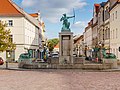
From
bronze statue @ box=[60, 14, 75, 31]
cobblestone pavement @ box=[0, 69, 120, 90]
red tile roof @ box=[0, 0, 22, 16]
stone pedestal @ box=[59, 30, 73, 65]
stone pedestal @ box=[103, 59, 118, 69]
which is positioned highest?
red tile roof @ box=[0, 0, 22, 16]

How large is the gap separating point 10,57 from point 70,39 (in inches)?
947

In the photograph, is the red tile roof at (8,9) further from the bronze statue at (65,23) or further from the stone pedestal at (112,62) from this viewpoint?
the stone pedestal at (112,62)

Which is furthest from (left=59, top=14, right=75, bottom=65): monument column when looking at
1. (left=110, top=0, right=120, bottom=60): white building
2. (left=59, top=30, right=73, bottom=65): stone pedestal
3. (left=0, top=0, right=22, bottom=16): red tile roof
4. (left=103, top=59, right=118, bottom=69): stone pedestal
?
(left=0, top=0, right=22, bottom=16): red tile roof

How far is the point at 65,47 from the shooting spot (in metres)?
29.6

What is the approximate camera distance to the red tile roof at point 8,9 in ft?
169

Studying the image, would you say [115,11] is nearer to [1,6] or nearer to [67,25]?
[67,25]

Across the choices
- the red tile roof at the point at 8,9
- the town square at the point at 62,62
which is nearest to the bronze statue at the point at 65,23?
the town square at the point at 62,62

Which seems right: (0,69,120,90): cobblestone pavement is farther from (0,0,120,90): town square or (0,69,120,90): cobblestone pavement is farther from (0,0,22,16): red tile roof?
(0,0,22,16): red tile roof

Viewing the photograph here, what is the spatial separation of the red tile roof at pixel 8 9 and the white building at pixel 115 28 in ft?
57.2

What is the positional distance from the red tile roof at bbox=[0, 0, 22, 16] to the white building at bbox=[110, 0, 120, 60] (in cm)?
1744

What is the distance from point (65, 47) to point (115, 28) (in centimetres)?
1587

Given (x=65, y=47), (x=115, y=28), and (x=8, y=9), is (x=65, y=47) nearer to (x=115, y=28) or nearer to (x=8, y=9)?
(x=115, y=28)

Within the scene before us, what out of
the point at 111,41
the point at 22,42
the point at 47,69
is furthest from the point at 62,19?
the point at 22,42

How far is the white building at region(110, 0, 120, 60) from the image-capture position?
1619 inches
